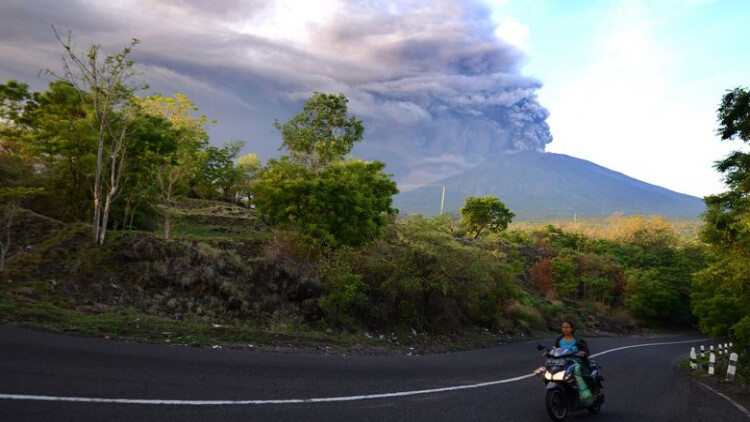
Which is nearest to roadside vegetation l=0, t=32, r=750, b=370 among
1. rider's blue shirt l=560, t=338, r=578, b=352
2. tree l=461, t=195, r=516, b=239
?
rider's blue shirt l=560, t=338, r=578, b=352

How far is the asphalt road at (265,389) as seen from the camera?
19.3 ft

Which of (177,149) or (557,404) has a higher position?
(177,149)

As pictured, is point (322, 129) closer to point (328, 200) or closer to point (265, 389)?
point (328, 200)

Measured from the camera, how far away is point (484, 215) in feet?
188

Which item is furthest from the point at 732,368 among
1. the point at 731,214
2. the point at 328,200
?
the point at 328,200

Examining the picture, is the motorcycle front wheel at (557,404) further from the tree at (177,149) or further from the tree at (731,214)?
the tree at (177,149)

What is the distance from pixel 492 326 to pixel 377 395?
1723 centimetres

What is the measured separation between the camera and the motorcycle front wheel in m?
7.30

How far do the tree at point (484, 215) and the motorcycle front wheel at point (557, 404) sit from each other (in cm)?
5089

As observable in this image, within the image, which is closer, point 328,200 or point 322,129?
point 328,200

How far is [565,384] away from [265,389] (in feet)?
17.0

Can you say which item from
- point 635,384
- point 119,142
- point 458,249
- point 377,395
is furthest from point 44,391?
point 458,249

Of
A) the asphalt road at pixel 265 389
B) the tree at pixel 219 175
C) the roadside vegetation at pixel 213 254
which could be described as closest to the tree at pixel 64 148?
the roadside vegetation at pixel 213 254

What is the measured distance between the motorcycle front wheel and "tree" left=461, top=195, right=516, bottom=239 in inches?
2004
